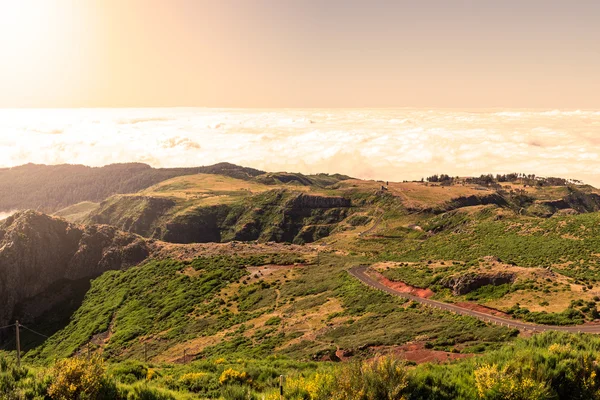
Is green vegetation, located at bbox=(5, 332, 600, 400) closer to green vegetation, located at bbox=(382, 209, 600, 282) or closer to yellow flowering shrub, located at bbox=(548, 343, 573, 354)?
yellow flowering shrub, located at bbox=(548, 343, 573, 354)

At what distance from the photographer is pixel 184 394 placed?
24.3m

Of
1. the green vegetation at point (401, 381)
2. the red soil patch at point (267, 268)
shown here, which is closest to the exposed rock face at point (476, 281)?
the green vegetation at point (401, 381)

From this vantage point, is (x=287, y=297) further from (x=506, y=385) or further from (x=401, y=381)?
(x=506, y=385)

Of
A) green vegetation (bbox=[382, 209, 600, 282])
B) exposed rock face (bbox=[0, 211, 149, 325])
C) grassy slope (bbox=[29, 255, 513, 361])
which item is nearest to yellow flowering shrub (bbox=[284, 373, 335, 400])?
grassy slope (bbox=[29, 255, 513, 361])

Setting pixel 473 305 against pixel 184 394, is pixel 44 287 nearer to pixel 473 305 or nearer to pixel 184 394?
pixel 184 394

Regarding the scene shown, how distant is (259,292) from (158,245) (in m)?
67.0

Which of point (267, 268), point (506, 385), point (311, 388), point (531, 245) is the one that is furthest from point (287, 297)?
point (506, 385)

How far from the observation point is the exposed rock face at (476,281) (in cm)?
5344

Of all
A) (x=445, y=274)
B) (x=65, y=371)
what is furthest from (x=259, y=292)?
(x=65, y=371)

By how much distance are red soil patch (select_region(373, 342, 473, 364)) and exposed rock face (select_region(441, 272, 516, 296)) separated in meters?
20.6

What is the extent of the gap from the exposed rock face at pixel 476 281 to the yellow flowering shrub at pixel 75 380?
4991 cm

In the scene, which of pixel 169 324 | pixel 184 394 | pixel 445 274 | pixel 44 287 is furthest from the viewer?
pixel 44 287

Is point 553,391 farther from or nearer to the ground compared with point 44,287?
farther from the ground

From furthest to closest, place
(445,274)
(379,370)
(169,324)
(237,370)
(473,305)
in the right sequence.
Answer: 1. (169,324)
2. (445,274)
3. (473,305)
4. (237,370)
5. (379,370)
